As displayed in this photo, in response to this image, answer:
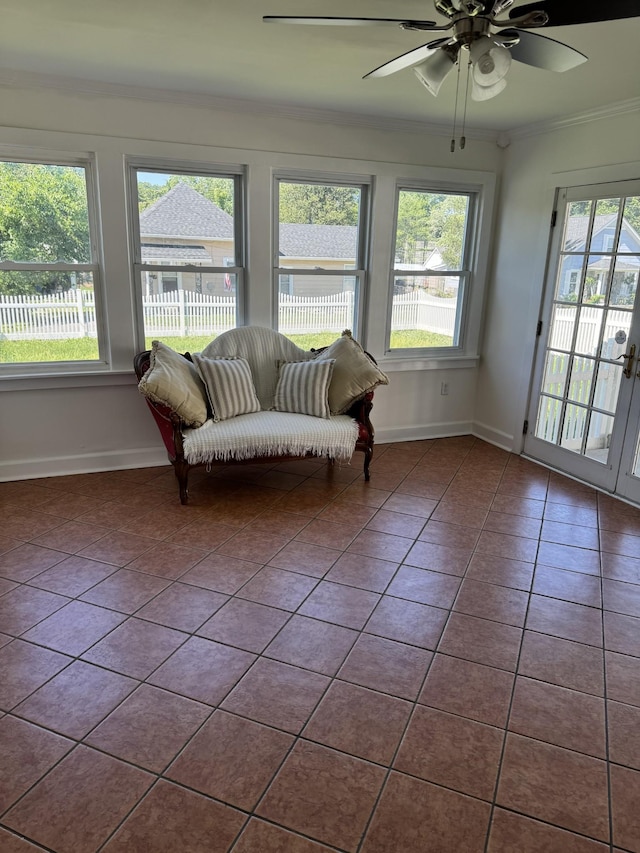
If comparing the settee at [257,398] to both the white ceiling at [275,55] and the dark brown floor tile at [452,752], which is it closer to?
the white ceiling at [275,55]

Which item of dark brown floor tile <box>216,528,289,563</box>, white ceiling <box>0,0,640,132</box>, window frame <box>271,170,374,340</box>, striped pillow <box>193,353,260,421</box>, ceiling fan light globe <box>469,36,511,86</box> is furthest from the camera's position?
window frame <box>271,170,374,340</box>

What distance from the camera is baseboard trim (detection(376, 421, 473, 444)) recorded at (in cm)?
477

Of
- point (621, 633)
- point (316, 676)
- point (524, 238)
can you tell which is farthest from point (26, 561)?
point (524, 238)

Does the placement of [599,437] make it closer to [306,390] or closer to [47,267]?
[306,390]

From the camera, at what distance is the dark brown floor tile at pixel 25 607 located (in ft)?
7.56

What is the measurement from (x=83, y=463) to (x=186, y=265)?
1531 millimetres

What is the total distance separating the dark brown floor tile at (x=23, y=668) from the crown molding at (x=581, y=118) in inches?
162

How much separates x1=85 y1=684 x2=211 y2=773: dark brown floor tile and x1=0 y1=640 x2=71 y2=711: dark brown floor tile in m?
0.33

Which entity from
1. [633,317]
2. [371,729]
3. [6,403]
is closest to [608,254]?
[633,317]

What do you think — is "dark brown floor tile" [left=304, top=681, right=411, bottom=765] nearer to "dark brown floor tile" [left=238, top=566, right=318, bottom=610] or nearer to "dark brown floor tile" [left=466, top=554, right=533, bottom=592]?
"dark brown floor tile" [left=238, top=566, right=318, bottom=610]

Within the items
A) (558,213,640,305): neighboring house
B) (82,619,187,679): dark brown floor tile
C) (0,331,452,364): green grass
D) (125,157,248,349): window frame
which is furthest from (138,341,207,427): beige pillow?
(558,213,640,305): neighboring house

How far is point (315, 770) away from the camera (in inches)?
66.6

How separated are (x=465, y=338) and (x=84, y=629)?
146 inches

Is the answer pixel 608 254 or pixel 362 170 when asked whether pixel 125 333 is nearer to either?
pixel 362 170
